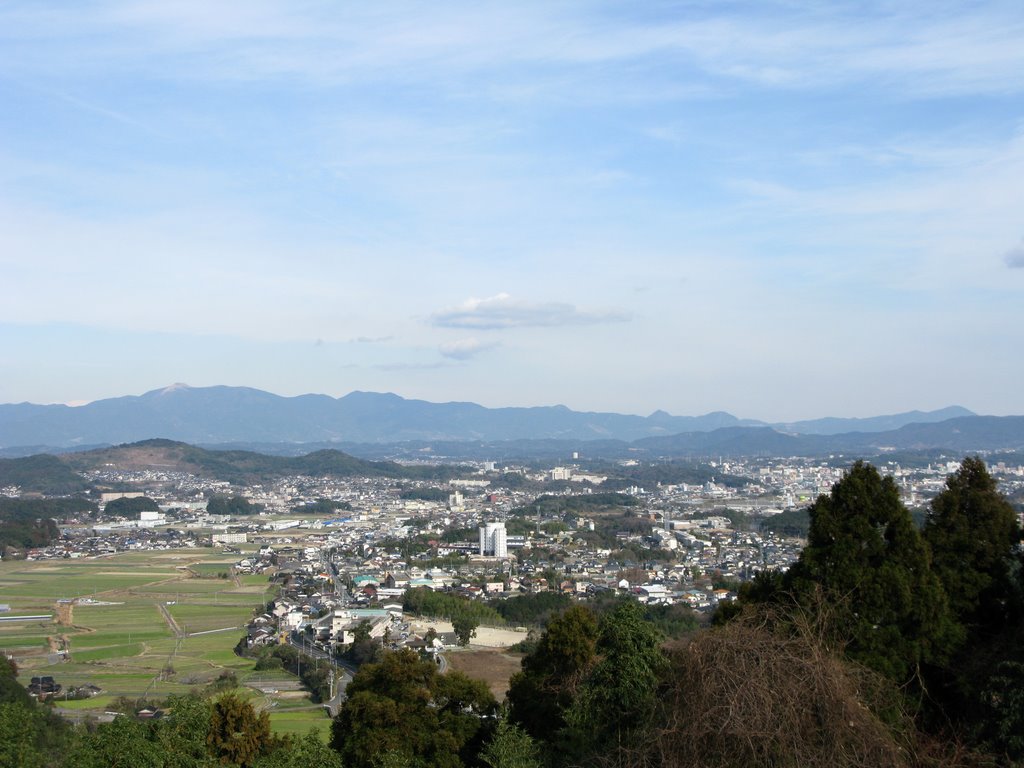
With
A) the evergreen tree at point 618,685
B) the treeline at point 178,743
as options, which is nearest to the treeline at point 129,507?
the treeline at point 178,743

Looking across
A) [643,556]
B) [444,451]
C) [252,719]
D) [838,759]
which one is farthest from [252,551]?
[444,451]

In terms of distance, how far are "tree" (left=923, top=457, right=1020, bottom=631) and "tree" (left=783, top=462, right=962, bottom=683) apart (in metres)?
0.40

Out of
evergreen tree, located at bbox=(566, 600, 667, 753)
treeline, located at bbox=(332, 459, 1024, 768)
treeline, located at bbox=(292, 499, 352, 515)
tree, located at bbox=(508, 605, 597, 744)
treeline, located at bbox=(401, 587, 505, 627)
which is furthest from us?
treeline, located at bbox=(292, 499, 352, 515)

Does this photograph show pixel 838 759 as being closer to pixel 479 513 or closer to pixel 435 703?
pixel 435 703

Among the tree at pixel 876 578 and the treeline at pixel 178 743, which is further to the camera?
the tree at pixel 876 578

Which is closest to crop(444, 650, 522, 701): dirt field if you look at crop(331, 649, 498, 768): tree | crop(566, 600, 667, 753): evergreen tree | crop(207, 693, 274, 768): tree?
crop(331, 649, 498, 768): tree

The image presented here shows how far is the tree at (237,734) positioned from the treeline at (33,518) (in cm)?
3855

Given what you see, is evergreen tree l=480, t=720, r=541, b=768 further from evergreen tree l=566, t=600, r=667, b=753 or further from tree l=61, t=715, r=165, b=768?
tree l=61, t=715, r=165, b=768

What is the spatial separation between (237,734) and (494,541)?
3302 centimetres

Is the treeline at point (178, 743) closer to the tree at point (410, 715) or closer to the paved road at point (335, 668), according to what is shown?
the tree at point (410, 715)

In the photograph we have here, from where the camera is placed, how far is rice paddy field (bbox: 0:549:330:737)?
712 inches

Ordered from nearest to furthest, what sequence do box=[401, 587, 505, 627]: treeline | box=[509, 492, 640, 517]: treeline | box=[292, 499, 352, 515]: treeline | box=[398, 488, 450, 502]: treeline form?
1. box=[401, 587, 505, 627]: treeline
2. box=[509, 492, 640, 517]: treeline
3. box=[292, 499, 352, 515]: treeline
4. box=[398, 488, 450, 502]: treeline

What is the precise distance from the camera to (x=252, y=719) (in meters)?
9.18

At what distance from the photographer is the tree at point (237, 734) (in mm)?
8867
